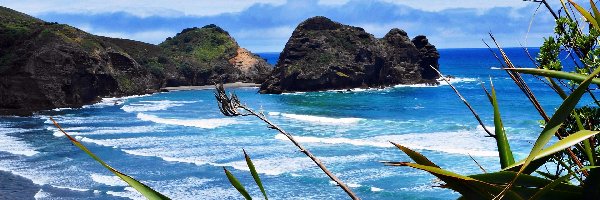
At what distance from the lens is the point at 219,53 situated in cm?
12488

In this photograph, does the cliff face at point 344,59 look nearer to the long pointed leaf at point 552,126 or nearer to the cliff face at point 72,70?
the cliff face at point 72,70

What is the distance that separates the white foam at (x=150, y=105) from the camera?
64.9 m

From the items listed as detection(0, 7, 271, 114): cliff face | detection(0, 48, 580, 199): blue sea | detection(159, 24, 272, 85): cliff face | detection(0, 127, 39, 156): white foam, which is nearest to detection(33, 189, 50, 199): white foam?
Result: detection(0, 48, 580, 199): blue sea

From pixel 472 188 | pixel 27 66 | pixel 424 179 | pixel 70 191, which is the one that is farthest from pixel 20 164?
pixel 27 66

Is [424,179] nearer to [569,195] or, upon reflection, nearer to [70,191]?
[70,191]

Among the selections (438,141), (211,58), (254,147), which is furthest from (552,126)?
(211,58)

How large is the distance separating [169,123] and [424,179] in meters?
28.7

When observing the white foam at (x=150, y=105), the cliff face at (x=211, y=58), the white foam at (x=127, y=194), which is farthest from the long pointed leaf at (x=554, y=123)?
the cliff face at (x=211, y=58)

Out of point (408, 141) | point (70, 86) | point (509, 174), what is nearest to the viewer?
point (509, 174)

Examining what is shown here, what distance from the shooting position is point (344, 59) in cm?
9394

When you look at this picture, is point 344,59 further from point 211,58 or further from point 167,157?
point 167,157

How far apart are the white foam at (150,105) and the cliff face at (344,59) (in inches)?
791

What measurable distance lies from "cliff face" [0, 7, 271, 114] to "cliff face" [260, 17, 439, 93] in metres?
13.4

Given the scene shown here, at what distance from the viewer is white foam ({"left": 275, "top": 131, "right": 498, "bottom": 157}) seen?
118 ft
